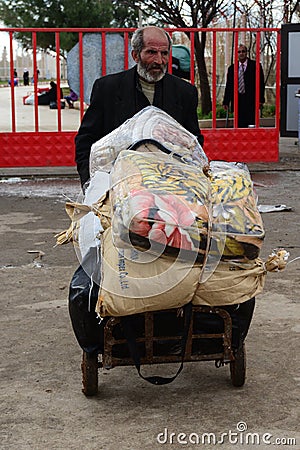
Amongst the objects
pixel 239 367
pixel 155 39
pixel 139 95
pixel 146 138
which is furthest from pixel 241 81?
pixel 239 367

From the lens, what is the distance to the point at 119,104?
17.7 feet

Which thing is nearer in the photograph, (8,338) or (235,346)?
(235,346)

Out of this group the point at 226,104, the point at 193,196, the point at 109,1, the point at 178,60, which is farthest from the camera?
the point at 109,1

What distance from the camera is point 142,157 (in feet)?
13.0

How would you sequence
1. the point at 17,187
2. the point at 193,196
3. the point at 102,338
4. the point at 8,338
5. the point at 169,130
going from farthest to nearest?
the point at 17,187 < the point at 8,338 < the point at 169,130 < the point at 102,338 < the point at 193,196

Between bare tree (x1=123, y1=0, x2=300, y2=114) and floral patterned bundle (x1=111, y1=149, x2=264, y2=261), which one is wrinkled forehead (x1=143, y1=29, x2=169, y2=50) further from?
bare tree (x1=123, y1=0, x2=300, y2=114)

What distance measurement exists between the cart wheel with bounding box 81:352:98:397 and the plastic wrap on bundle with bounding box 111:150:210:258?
734 mm

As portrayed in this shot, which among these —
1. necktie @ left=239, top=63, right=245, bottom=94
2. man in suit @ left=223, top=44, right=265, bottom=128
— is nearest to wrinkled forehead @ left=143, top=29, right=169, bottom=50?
man in suit @ left=223, top=44, right=265, bottom=128

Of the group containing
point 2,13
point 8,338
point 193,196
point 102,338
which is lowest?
point 8,338

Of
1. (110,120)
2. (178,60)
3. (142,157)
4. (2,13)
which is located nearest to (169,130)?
(142,157)

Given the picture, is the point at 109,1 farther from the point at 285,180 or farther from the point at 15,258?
the point at 15,258

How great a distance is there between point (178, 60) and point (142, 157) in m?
13.7

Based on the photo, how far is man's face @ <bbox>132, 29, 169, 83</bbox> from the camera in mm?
5137

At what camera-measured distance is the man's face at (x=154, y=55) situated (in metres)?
5.14
